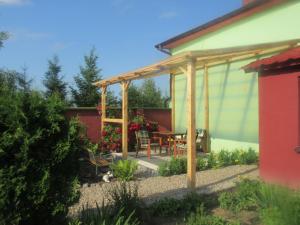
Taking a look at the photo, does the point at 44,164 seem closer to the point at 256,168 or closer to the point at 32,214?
the point at 32,214

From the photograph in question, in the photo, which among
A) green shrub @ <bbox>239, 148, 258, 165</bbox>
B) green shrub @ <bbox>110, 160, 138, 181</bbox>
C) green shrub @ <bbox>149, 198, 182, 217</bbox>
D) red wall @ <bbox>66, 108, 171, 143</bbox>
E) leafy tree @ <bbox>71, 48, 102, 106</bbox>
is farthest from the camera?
leafy tree @ <bbox>71, 48, 102, 106</bbox>

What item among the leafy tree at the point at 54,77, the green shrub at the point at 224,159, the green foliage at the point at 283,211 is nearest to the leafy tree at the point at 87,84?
the leafy tree at the point at 54,77

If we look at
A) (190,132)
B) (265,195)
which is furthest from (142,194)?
(265,195)

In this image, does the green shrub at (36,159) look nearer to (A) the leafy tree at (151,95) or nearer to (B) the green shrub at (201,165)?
(B) the green shrub at (201,165)

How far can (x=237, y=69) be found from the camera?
11656mm

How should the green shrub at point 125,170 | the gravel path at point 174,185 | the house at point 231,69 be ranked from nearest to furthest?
the gravel path at point 174,185, the green shrub at point 125,170, the house at point 231,69

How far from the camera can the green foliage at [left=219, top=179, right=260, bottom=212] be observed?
5.54 m

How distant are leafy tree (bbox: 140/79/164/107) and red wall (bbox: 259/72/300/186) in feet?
62.4

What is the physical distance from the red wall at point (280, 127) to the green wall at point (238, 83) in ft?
8.48

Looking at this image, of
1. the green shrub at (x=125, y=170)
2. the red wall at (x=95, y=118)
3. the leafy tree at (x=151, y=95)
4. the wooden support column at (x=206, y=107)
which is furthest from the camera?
the leafy tree at (x=151, y=95)

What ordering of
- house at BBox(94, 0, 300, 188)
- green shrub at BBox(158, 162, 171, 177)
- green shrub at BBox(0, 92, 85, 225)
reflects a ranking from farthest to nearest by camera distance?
house at BBox(94, 0, 300, 188), green shrub at BBox(158, 162, 171, 177), green shrub at BBox(0, 92, 85, 225)

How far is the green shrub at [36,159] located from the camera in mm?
3580

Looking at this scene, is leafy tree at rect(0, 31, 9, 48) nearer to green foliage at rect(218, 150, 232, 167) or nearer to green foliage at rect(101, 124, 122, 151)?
green foliage at rect(101, 124, 122, 151)

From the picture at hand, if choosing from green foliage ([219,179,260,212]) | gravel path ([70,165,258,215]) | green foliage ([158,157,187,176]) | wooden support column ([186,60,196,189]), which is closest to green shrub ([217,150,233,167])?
gravel path ([70,165,258,215])
